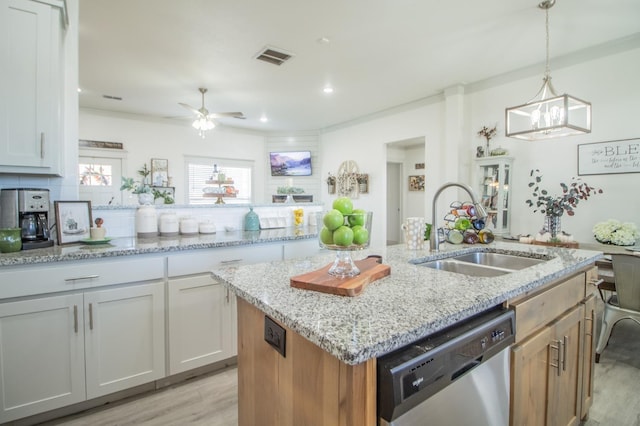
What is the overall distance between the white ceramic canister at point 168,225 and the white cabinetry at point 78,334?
26.0 inches

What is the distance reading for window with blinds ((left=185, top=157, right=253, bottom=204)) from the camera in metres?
6.42

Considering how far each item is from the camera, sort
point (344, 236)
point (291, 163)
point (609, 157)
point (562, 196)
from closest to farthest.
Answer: point (344, 236) → point (609, 157) → point (562, 196) → point (291, 163)

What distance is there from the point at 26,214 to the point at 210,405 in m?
1.63

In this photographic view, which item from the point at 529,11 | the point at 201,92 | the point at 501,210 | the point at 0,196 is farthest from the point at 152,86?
the point at 501,210

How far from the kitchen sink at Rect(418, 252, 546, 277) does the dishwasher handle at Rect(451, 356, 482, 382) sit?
0.70m

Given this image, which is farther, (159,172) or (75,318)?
(159,172)

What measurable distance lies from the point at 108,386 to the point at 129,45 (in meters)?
3.22

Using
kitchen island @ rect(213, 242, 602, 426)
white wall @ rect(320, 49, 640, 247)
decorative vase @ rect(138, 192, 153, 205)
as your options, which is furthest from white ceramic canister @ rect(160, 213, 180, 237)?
white wall @ rect(320, 49, 640, 247)

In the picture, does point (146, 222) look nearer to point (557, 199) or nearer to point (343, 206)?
point (343, 206)

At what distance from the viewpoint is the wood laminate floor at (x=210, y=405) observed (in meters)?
1.81

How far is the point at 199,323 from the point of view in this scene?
2.20 metres

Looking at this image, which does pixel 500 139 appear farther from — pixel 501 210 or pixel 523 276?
pixel 523 276

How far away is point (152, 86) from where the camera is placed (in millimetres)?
4504

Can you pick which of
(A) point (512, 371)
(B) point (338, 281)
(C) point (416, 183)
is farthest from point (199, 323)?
(C) point (416, 183)
